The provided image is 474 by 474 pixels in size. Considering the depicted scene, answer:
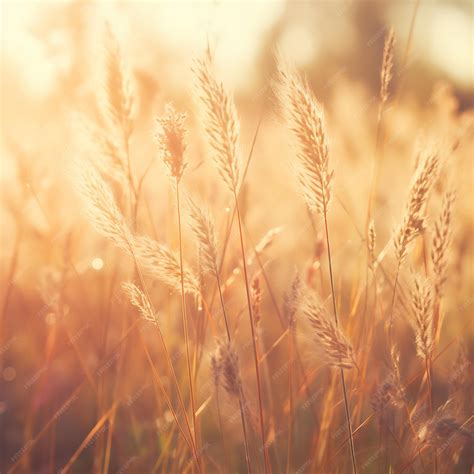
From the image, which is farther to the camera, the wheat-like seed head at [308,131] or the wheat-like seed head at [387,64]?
the wheat-like seed head at [387,64]

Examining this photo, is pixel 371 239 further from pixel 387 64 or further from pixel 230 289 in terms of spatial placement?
pixel 230 289

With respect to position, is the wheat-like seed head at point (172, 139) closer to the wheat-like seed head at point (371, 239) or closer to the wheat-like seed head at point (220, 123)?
the wheat-like seed head at point (220, 123)

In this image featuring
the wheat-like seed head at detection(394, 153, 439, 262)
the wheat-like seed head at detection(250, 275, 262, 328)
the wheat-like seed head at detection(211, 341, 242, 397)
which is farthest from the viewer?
the wheat-like seed head at detection(250, 275, 262, 328)

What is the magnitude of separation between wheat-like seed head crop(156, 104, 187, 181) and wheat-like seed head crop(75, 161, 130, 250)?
123 millimetres

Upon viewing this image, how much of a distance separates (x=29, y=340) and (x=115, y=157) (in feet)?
5.45

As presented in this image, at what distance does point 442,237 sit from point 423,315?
20cm

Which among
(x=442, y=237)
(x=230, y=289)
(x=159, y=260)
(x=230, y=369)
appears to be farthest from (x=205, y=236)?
(x=230, y=289)

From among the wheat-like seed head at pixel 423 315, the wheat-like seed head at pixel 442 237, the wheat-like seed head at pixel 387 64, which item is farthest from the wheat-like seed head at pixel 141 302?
the wheat-like seed head at pixel 387 64

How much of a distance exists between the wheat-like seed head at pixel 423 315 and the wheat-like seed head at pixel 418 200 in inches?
3.0

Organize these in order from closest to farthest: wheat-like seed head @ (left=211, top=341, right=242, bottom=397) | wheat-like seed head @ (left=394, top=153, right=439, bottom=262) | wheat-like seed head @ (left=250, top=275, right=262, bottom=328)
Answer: wheat-like seed head @ (left=211, top=341, right=242, bottom=397) → wheat-like seed head @ (left=394, top=153, right=439, bottom=262) → wheat-like seed head @ (left=250, top=275, right=262, bottom=328)

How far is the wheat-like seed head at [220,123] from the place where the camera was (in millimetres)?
1052

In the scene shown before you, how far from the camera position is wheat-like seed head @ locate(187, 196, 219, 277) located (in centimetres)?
109

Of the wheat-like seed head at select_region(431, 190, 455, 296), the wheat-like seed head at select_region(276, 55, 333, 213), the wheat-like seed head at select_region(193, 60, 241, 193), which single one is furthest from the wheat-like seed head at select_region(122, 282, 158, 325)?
the wheat-like seed head at select_region(431, 190, 455, 296)

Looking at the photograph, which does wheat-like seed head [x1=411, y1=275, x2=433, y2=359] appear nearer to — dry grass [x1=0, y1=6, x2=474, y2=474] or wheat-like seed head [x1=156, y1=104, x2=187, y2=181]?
dry grass [x1=0, y1=6, x2=474, y2=474]
